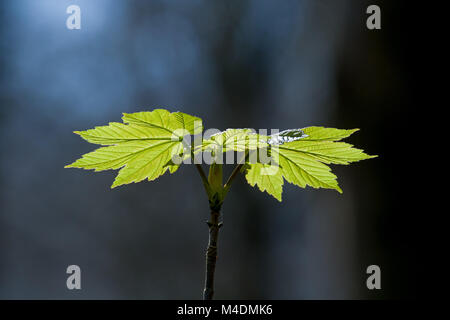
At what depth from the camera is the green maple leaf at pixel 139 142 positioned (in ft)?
0.81

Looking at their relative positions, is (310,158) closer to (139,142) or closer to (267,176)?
(267,176)

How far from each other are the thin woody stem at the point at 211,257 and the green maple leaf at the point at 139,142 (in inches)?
2.4

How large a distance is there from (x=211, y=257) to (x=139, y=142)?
0.12 meters

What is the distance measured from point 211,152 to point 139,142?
0.21 ft

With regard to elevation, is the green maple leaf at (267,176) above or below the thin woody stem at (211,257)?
above

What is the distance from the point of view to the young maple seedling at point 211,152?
246 millimetres

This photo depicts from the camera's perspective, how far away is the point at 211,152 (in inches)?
10.5

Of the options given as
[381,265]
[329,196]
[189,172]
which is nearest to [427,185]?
[381,265]

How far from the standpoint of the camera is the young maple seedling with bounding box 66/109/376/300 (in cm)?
25

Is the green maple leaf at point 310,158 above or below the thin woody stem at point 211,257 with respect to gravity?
above

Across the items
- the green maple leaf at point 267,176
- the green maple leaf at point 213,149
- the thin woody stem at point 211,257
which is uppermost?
the green maple leaf at point 213,149

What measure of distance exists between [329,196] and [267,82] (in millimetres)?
520

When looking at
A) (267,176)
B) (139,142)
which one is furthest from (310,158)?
(139,142)

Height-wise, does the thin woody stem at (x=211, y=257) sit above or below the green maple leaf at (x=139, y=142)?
below
